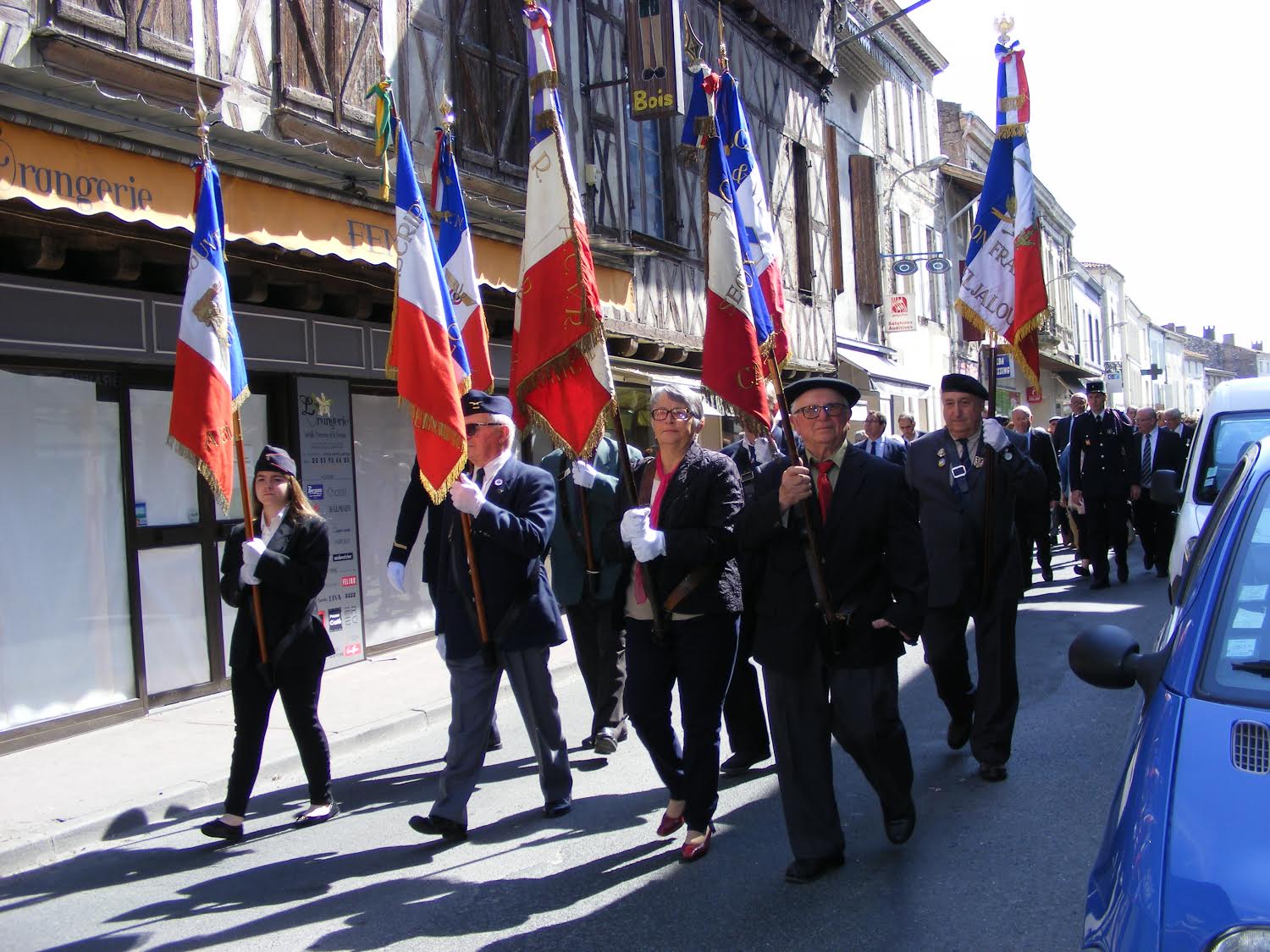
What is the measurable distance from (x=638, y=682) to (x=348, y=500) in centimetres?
573

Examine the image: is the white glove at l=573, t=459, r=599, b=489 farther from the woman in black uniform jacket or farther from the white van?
the white van

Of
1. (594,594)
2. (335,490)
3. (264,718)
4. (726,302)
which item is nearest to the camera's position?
(726,302)

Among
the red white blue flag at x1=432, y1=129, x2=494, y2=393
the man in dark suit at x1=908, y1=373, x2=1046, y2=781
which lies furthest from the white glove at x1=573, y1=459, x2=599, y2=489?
the man in dark suit at x1=908, y1=373, x2=1046, y2=781

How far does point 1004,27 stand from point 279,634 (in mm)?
5479

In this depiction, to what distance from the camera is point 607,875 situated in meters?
4.64

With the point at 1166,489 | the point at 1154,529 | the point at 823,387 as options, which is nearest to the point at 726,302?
the point at 823,387

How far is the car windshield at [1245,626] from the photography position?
2.61 m

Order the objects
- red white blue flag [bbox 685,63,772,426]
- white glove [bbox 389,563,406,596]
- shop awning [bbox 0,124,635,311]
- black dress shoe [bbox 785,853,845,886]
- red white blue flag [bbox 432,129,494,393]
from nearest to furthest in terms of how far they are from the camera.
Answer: black dress shoe [bbox 785,853,845,886] → red white blue flag [bbox 685,63,772,426] → white glove [bbox 389,563,406,596] → shop awning [bbox 0,124,635,311] → red white blue flag [bbox 432,129,494,393]

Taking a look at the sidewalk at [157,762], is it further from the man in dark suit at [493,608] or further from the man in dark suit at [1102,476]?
the man in dark suit at [1102,476]

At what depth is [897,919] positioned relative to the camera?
13.2 feet

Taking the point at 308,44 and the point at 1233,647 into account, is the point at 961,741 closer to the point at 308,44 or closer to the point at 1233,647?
the point at 1233,647

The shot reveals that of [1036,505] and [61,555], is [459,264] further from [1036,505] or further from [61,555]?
[1036,505]

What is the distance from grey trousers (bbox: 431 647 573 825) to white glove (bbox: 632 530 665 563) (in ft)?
3.24

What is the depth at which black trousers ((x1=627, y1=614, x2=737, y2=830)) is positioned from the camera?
471 centimetres
